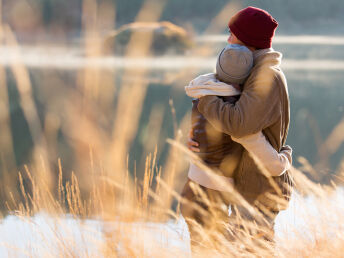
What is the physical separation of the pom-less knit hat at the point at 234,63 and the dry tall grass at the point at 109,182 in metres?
0.22

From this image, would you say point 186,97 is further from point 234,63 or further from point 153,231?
point 234,63

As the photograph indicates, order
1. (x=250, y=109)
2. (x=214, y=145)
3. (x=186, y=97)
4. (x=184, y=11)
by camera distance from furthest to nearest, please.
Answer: (x=184, y=11), (x=186, y=97), (x=214, y=145), (x=250, y=109)

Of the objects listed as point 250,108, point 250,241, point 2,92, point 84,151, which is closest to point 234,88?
point 250,108

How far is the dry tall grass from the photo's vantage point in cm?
125

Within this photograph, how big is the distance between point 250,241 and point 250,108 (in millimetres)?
330

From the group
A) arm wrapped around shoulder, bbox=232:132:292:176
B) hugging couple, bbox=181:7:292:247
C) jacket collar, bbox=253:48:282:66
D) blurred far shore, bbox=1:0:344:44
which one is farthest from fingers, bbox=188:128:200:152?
blurred far shore, bbox=1:0:344:44

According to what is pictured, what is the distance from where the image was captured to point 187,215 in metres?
1.30

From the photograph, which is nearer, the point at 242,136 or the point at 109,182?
the point at 242,136

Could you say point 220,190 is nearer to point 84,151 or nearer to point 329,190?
point 329,190

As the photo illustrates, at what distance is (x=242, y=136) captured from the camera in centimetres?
118

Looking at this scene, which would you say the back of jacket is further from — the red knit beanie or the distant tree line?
the distant tree line

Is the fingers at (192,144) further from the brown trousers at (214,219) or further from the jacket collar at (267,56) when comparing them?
the jacket collar at (267,56)

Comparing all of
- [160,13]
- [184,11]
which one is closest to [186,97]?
[184,11]

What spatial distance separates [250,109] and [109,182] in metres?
0.52
